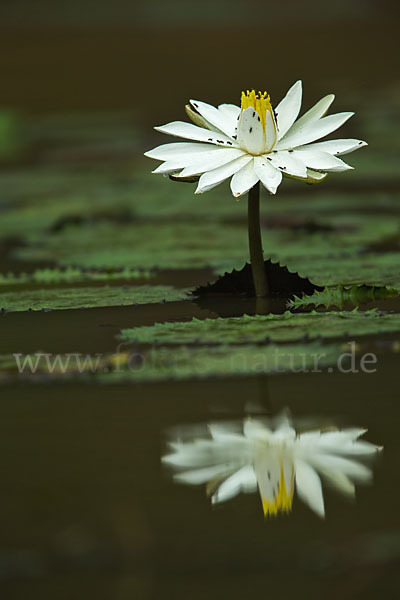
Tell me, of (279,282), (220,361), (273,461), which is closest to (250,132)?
(279,282)

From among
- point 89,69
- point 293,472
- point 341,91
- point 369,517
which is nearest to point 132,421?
point 293,472

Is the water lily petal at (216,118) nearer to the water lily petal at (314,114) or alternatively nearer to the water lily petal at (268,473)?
the water lily petal at (314,114)

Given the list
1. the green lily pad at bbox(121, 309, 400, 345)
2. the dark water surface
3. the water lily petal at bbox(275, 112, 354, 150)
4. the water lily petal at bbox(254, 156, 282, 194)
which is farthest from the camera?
the water lily petal at bbox(275, 112, 354, 150)

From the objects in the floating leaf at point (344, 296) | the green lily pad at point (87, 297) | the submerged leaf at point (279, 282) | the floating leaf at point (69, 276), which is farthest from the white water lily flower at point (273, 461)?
the floating leaf at point (69, 276)

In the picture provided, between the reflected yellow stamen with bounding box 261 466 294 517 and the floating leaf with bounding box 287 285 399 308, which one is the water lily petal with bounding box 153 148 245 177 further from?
the reflected yellow stamen with bounding box 261 466 294 517

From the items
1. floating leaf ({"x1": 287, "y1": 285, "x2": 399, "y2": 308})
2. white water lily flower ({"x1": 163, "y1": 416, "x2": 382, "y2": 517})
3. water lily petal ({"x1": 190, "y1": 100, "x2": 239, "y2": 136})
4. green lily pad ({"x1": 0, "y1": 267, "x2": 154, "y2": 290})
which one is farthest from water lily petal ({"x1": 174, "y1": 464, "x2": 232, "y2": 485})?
green lily pad ({"x1": 0, "y1": 267, "x2": 154, "y2": 290})

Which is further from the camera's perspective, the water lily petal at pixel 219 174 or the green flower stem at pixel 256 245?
the green flower stem at pixel 256 245
